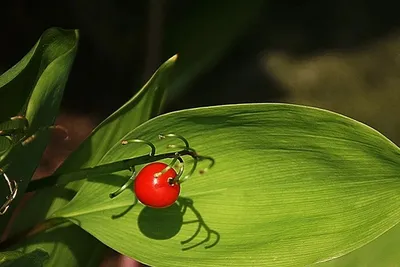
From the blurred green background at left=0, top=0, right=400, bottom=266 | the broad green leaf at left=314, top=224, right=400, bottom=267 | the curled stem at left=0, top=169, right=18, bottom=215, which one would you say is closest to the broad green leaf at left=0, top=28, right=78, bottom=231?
the curled stem at left=0, top=169, right=18, bottom=215

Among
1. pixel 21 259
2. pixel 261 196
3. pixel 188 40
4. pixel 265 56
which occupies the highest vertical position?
pixel 265 56

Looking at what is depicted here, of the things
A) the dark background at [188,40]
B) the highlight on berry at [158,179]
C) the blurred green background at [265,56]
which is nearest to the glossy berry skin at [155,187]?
the highlight on berry at [158,179]

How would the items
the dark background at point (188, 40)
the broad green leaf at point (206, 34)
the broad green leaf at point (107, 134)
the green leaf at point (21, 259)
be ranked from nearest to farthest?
the green leaf at point (21, 259) < the broad green leaf at point (107, 134) < the broad green leaf at point (206, 34) < the dark background at point (188, 40)

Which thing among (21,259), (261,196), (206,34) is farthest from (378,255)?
(206,34)

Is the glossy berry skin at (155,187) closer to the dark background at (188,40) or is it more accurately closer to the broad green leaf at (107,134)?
the broad green leaf at (107,134)

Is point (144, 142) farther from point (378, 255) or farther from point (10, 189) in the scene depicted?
point (378, 255)

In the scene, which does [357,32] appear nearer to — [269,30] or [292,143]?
[269,30]

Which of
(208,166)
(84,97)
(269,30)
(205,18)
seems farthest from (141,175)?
(269,30)
